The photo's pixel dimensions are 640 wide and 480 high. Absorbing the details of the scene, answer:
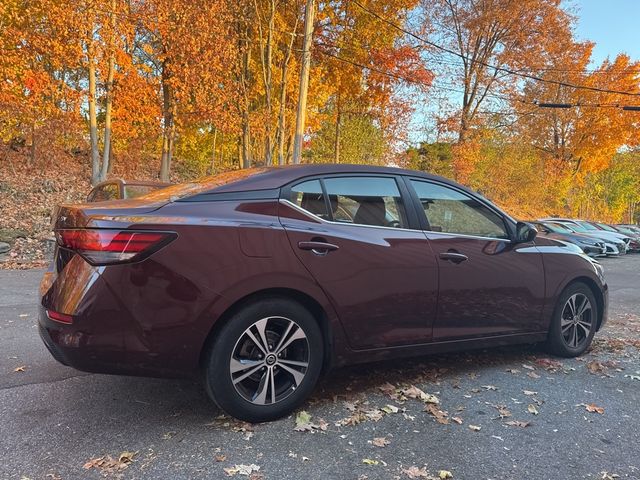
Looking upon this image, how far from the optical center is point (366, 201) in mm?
3418

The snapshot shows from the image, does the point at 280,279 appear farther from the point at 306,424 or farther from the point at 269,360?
the point at 306,424

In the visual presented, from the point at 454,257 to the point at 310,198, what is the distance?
3.90 feet

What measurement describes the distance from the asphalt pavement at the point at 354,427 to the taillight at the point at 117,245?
1.02m

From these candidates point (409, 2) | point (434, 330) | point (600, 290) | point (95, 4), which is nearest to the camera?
point (434, 330)

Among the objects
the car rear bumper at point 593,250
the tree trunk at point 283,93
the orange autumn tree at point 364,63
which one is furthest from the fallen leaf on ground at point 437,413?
the car rear bumper at point 593,250

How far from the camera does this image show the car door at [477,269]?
3576 millimetres

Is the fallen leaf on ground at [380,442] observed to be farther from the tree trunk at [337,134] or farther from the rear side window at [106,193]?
the tree trunk at [337,134]

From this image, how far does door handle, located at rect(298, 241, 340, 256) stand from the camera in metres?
2.99

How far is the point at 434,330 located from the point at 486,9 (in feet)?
76.7

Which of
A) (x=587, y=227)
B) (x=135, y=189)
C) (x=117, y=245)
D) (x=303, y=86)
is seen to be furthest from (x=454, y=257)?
(x=587, y=227)

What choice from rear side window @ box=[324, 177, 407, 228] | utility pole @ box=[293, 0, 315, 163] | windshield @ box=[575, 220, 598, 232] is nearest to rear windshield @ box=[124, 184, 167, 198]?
utility pole @ box=[293, 0, 315, 163]

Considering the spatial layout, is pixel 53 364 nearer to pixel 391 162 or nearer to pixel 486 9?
pixel 391 162

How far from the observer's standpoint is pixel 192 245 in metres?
2.68

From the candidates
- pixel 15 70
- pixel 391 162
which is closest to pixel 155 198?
pixel 15 70
